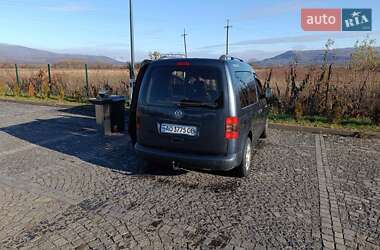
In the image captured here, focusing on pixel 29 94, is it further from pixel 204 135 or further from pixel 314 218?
pixel 314 218

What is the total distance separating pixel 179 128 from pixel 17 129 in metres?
6.44

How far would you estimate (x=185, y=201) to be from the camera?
4.18 m

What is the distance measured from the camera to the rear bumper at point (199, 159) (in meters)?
4.38

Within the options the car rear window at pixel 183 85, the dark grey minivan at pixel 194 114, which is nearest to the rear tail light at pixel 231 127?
the dark grey minivan at pixel 194 114

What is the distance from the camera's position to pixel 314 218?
3.72 metres

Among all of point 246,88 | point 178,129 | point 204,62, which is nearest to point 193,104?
point 178,129

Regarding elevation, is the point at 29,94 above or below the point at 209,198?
above

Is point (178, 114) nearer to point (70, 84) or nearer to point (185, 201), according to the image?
point (185, 201)

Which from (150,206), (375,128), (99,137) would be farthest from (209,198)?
(375,128)

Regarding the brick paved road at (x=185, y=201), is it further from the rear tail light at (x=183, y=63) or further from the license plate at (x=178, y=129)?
the rear tail light at (x=183, y=63)

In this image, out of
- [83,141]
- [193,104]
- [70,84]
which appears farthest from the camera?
[70,84]

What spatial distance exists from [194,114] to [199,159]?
0.65m

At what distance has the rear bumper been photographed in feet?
14.4

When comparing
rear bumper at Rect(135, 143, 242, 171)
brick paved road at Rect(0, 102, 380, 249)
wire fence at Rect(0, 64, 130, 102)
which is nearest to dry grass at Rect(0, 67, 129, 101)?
wire fence at Rect(0, 64, 130, 102)
